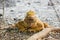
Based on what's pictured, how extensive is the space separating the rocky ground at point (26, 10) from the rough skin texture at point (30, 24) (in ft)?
0.51

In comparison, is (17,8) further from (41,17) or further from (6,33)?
(6,33)

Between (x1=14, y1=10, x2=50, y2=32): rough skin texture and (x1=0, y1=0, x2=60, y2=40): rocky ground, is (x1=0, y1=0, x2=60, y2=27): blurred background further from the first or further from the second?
(x1=14, y1=10, x2=50, y2=32): rough skin texture

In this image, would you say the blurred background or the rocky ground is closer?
the rocky ground

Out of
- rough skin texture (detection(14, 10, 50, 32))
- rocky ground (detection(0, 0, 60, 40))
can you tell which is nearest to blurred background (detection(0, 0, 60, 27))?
rocky ground (detection(0, 0, 60, 40))

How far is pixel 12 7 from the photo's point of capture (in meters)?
6.91

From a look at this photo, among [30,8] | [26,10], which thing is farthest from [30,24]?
[30,8]

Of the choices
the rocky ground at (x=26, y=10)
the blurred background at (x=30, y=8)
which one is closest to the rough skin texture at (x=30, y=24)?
the rocky ground at (x=26, y=10)

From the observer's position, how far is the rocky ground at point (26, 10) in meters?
5.51

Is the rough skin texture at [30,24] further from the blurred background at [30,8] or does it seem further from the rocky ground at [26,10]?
the blurred background at [30,8]

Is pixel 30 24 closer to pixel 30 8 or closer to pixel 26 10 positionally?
pixel 26 10

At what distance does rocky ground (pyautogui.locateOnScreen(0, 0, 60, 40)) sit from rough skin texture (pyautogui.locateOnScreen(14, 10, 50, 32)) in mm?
155

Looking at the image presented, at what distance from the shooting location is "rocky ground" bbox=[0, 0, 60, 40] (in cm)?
551

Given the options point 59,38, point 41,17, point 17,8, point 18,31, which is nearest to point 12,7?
point 17,8

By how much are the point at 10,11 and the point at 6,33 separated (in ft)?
4.10
